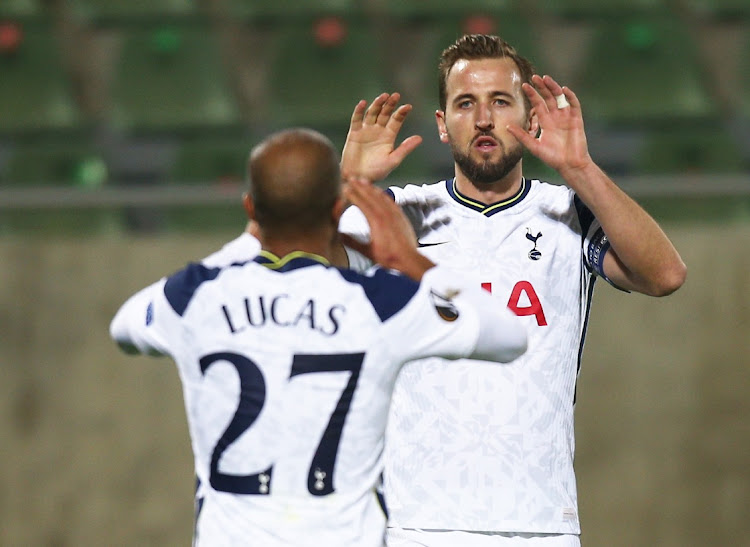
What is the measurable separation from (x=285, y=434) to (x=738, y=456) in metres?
3.50

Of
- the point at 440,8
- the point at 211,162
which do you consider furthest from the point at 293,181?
the point at 440,8

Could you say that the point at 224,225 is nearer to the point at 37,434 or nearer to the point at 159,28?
the point at 37,434

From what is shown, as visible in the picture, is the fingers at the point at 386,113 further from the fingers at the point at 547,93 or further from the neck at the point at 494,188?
the fingers at the point at 547,93

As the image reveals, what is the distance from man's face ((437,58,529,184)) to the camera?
3.23 meters

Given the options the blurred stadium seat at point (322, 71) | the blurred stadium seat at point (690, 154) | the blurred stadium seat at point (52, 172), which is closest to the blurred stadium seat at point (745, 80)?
the blurred stadium seat at point (690, 154)

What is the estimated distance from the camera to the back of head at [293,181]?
7.39 ft

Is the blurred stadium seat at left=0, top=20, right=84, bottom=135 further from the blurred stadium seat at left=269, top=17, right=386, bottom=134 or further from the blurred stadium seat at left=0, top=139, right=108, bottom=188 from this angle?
the blurred stadium seat at left=269, top=17, right=386, bottom=134

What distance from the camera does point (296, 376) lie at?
7.35ft

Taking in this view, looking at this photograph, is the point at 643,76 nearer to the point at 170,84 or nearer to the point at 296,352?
the point at 170,84

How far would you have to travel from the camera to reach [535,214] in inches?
130

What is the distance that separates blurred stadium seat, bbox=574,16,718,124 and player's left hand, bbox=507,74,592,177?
12.3ft

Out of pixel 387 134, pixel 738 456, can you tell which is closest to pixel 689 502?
pixel 738 456

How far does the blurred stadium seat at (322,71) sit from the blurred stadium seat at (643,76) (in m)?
1.26

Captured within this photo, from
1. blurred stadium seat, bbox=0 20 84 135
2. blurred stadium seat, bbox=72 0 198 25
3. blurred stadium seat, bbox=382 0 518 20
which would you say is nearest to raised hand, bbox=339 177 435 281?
blurred stadium seat, bbox=0 20 84 135
